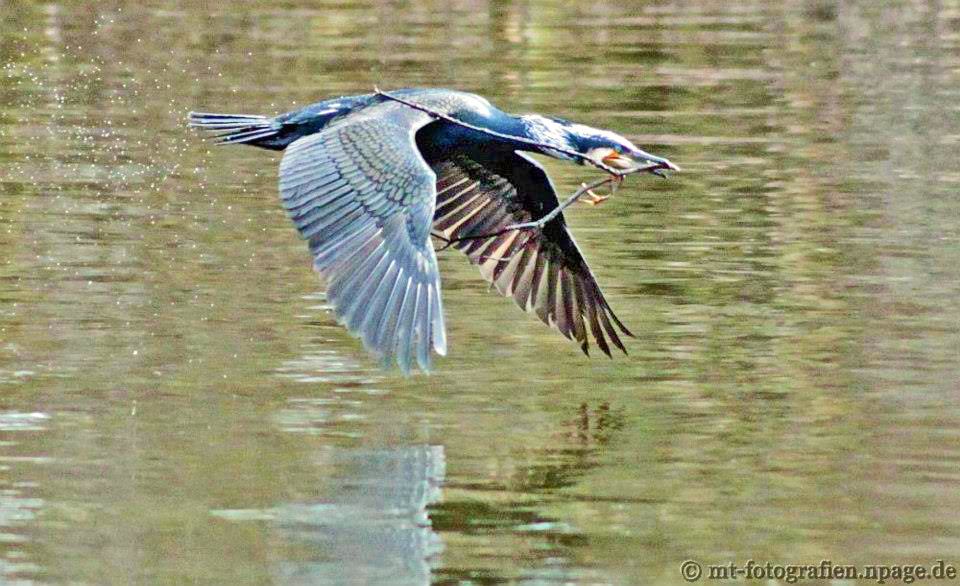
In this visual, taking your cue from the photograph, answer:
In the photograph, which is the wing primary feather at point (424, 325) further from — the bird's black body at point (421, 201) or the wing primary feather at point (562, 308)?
the wing primary feather at point (562, 308)

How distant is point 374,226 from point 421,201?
19 centimetres

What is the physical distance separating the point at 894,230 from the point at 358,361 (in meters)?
4.05

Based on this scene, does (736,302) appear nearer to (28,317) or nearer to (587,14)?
(28,317)

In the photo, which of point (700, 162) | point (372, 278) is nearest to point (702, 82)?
point (700, 162)

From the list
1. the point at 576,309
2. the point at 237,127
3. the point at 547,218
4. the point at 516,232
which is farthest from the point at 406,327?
the point at 237,127

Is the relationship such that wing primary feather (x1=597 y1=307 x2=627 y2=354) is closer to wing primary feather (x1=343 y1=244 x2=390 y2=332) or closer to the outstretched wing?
the outstretched wing

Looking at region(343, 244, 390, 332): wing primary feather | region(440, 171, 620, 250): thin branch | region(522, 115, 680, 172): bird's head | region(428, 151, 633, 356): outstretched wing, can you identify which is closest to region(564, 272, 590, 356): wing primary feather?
region(428, 151, 633, 356): outstretched wing

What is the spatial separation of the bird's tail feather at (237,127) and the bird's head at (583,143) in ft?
3.60

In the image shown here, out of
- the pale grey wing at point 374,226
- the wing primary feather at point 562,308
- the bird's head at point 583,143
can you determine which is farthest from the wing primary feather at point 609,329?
the pale grey wing at point 374,226

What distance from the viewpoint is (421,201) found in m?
7.54

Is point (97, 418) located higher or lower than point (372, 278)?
lower

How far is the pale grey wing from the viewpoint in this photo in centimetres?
709

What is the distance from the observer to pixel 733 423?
7.44 m

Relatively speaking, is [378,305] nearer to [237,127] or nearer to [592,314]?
[592,314]
